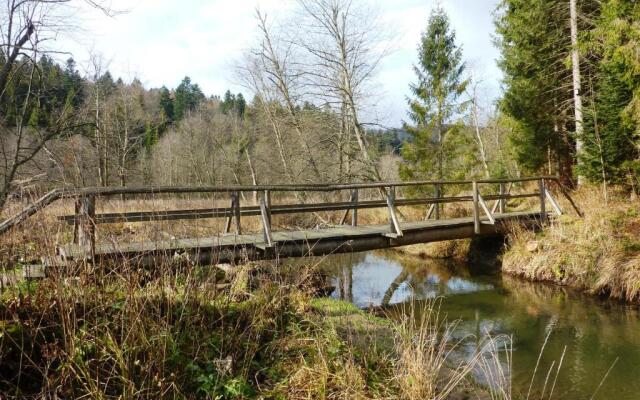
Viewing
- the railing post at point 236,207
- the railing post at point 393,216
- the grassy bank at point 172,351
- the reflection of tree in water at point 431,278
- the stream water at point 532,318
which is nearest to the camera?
the grassy bank at point 172,351

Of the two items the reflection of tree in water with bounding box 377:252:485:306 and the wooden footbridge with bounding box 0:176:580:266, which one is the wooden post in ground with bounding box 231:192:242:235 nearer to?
the wooden footbridge with bounding box 0:176:580:266

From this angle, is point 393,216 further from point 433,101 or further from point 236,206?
point 433,101

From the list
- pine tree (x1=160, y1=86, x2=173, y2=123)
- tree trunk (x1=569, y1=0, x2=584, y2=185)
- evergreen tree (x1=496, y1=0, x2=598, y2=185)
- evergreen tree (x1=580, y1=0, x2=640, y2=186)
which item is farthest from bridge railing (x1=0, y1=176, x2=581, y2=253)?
pine tree (x1=160, y1=86, x2=173, y2=123)

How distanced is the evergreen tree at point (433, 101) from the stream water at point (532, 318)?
612 centimetres

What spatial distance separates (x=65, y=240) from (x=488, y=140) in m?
28.8

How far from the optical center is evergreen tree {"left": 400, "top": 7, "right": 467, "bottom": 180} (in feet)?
56.1

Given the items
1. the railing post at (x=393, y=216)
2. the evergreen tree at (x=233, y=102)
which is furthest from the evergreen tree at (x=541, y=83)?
the evergreen tree at (x=233, y=102)

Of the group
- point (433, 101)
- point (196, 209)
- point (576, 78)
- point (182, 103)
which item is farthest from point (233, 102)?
point (196, 209)

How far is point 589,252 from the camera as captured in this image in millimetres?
8758

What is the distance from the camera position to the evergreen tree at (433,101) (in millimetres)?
17094

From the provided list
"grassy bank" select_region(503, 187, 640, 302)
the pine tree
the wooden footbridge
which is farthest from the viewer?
the pine tree

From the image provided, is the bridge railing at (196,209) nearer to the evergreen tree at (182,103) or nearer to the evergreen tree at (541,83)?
the evergreen tree at (541,83)

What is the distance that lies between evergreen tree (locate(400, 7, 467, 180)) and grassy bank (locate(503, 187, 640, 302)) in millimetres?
6655

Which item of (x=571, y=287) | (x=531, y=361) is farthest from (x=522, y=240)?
(x=531, y=361)
